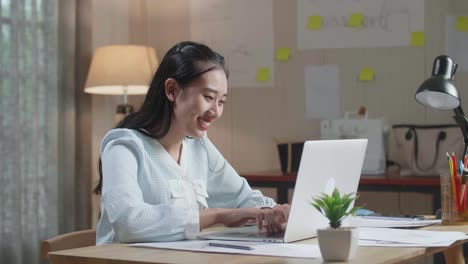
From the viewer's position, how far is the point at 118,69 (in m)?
4.41

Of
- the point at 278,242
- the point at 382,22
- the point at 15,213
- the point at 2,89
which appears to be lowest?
the point at 15,213

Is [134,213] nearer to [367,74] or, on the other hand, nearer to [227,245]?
[227,245]

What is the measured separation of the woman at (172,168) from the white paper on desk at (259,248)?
0.06 m

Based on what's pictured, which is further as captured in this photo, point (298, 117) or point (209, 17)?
point (209, 17)

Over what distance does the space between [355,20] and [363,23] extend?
0.15 ft

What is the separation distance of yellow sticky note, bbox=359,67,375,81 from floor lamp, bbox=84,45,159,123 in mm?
1143

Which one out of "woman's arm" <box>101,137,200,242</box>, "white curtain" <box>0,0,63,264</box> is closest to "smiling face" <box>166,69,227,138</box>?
"woman's arm" <box>101,137,200,242</box>

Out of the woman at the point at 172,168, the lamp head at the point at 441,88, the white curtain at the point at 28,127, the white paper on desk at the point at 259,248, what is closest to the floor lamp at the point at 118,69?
the white curtain at the point at 28,127

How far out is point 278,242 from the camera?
5.74 ft

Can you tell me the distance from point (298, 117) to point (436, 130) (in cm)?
87

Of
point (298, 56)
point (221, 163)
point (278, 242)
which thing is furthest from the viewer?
point (298, 56)

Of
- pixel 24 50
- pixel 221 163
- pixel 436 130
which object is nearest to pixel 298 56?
pixel 436 130

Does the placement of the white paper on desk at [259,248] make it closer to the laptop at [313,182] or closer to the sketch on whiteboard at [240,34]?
the laptop at [313,182]

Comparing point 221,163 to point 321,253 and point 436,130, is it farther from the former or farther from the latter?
point 436,130
